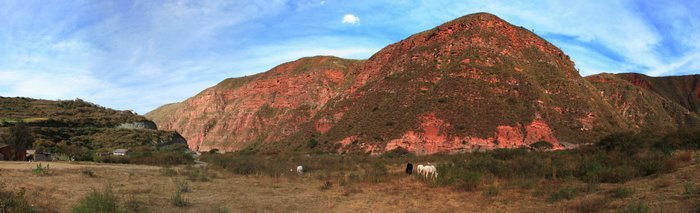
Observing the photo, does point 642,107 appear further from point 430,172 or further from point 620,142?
point 430,172

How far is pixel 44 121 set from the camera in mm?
60938

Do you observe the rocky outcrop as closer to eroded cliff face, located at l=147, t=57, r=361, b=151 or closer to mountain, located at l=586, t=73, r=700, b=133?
eroded cliff face, located at l=147, t=57, r=361, b=151

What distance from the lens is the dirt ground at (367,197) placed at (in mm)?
9672

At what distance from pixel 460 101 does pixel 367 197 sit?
37.1m

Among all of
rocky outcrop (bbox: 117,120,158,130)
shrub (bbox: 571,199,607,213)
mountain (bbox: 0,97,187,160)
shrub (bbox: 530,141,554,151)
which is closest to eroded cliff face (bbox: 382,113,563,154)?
shrub (bbox: 530,141,554,151)

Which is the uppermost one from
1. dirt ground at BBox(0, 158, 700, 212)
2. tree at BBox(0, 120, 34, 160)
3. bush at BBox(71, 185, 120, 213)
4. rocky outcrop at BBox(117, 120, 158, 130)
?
rocky outcrop at BBox(117, 120, 158, 130)

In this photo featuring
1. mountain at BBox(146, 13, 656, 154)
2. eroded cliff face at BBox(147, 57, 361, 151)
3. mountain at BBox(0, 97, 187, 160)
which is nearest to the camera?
mountain at BBox(146, 13, 656, 154)

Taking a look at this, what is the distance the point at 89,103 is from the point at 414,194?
322ft

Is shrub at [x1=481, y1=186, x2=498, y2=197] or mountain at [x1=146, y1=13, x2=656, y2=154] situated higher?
mountain at [x1=146, y1=13, x2=656, y2=154]

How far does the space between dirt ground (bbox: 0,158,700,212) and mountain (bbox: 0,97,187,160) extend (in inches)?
1460

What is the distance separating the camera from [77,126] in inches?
2574

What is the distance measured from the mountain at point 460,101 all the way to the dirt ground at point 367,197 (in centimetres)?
2909

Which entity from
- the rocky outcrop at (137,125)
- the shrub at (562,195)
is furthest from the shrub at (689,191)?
the rocky outcrop at (137,125)

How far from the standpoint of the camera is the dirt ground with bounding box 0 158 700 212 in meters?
9.67
